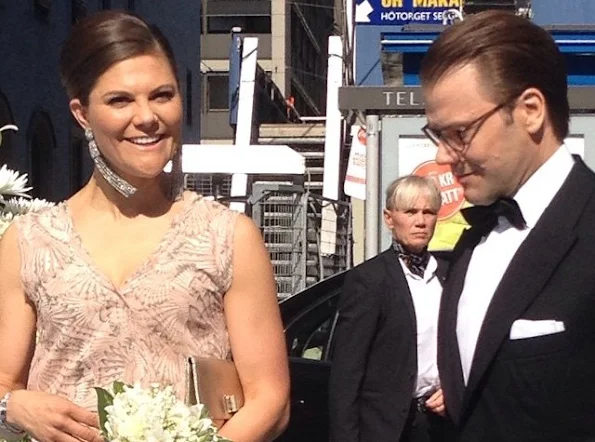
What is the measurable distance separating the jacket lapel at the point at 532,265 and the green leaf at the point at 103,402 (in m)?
0.68

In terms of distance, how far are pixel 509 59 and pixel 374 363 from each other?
94.2 inches

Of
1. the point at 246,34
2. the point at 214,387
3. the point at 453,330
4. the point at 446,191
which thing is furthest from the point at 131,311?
the point at 246,34

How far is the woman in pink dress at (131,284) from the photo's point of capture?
2717 mm

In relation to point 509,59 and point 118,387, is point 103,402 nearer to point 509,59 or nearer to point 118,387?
point 118,387

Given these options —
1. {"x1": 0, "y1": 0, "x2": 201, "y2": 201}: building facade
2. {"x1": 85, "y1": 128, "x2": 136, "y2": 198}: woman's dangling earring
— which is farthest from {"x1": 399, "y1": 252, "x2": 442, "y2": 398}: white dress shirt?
{"x1": 0, "y1": 0, "x2": 201, "y2": 201}: building facade

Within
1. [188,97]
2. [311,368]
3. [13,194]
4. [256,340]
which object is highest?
[188,97]

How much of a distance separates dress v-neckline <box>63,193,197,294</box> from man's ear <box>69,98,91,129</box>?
212mm

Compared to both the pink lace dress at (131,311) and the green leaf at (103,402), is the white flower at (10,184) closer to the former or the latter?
the pink lace dress at (131,311)

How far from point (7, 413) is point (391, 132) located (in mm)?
6504

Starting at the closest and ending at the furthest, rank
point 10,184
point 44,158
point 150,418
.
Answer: point 150,418
point 10,184
point 44,158

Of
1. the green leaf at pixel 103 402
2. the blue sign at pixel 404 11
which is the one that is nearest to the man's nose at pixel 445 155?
the green leaf at pixel 103 402

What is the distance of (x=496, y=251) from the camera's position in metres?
Result: 2.42

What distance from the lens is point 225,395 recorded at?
8.79ft

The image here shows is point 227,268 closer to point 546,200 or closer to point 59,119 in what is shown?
point 546,200
